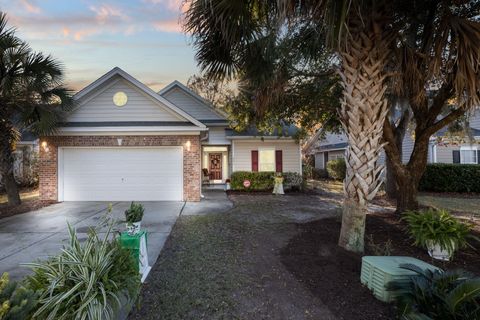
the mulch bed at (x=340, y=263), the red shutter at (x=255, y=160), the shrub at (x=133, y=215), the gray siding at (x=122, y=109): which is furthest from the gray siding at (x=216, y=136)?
the shrub at (x=133, y=215)

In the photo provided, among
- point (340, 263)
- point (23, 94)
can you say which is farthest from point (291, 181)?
point (23, 94)

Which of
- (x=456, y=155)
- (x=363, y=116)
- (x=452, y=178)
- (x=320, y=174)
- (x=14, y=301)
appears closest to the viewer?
(x=14, y=301)

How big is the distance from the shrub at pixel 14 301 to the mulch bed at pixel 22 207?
9.10 m

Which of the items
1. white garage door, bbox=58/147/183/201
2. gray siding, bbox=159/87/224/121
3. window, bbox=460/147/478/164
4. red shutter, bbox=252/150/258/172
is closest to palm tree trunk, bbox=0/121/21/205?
white garage door, bbox=58/147/183/201

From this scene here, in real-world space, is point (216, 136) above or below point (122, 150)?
above

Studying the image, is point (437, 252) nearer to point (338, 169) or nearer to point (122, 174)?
point (122, 174)

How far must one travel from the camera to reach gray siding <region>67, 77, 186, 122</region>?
1236 cm

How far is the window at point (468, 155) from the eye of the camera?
1806 centimetres

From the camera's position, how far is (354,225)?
5.09 meters

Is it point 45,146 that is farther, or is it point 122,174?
point 122,174

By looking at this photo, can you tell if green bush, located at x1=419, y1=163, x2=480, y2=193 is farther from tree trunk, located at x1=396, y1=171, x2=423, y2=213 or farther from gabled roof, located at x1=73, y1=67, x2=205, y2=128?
gabled roof, located at x1=73, y1=67, x2=205, y2=128

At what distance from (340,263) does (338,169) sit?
18.7 meters

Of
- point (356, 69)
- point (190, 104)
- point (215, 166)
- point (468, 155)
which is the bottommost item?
Answer: point (215, 166)

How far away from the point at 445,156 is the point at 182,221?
18499mm
